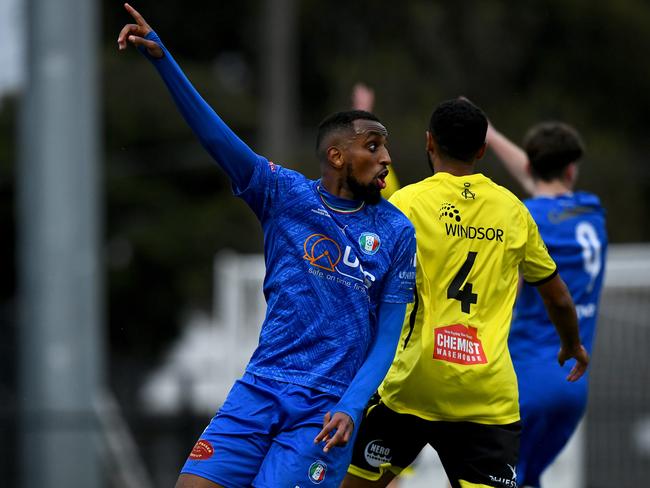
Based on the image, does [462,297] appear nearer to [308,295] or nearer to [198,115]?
[308,295]

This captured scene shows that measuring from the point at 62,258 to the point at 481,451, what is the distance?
636cm

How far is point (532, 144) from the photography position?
21.1 ft

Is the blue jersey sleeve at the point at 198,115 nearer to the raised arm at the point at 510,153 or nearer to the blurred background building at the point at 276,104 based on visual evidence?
the raised arm at the point at 510,153

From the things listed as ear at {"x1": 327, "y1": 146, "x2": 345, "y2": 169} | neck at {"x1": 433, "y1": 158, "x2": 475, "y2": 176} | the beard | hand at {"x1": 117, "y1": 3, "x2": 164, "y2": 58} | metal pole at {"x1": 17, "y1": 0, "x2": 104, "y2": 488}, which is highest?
hand at {"x1": 117, "y1": 3, "x2": 164, "y2": 58}

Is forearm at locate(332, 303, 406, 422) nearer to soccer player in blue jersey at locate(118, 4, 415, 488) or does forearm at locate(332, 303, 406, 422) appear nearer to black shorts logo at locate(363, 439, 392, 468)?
soccer player in blue jersey at locate(118, 4, 415, 488)

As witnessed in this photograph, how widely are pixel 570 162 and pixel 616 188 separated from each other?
22786 mm

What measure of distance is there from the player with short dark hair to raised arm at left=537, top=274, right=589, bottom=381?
21 mm

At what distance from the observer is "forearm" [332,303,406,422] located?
4.59 meters

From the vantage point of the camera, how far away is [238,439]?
15.4ft

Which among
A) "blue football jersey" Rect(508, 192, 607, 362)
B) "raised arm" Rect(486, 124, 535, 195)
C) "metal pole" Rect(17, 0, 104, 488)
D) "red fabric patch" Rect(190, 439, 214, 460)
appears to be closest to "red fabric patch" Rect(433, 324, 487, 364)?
"red fabric patch" Rect(190, 439, 214, 460)

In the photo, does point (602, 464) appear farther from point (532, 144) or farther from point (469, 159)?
point (469, 159)

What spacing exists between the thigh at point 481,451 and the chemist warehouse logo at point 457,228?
2.51 ft

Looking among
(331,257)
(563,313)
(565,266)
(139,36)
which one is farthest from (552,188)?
(139,36)

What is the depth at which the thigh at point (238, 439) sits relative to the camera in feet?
15.2
